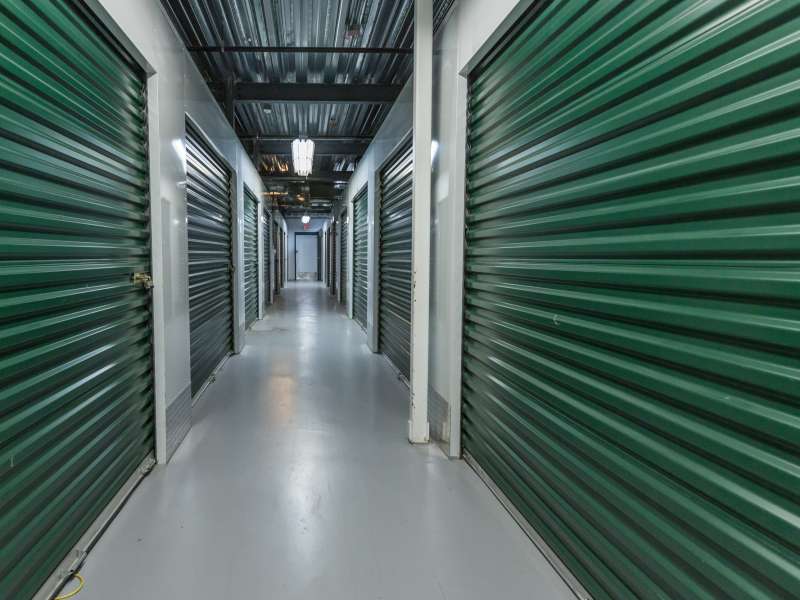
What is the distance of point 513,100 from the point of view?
2.18 m

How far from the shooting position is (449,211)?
2.85m

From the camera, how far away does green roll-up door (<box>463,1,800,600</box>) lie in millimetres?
994

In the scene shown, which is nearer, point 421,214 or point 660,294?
point 660,294

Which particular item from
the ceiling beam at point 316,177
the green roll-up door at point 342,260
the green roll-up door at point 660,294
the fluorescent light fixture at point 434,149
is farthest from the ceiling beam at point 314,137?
the green roll-up door at point 660,294

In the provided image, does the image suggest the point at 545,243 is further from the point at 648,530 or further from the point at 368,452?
the point at 368,452

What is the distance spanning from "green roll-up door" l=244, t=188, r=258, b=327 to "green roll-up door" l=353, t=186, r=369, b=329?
6.47 feet

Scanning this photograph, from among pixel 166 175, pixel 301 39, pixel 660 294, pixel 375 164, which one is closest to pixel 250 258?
pixel 375 164

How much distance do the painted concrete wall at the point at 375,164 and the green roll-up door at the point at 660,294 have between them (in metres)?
2.40

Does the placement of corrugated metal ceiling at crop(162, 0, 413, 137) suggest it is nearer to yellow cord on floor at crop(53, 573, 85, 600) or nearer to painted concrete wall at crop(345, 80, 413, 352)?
painted concrete wall at crop(345, 80, 413, 352)

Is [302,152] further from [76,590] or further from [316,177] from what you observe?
[76,590]

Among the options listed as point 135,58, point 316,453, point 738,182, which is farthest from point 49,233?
point 738,182

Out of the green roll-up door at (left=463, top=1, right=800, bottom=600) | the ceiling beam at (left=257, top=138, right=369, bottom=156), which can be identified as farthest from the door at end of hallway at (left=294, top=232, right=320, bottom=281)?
the green roll-up door at (left=463, top=1, right=800, bottom=600)

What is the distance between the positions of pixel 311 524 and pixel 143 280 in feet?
5.46

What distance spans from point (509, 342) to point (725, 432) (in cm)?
115
